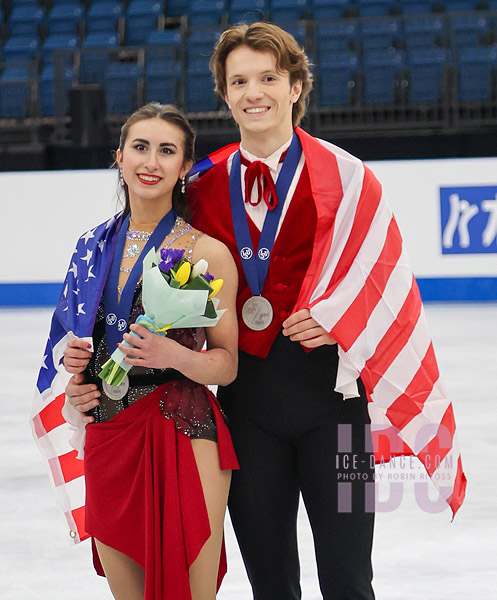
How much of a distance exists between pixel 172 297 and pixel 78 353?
32 cm

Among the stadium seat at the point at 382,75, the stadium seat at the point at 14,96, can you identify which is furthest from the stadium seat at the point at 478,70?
the stadium seat at the point at 14,96

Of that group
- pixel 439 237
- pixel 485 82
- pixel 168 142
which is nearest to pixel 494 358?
pixel 439 237

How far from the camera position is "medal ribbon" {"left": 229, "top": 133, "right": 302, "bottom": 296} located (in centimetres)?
212

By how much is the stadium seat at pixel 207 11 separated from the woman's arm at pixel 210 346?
9429 millimetres

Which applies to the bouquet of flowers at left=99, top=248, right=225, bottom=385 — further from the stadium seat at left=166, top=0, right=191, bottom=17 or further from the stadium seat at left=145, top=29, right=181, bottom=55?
the stadium seat at left=166, top=0, right=191, bottom=17

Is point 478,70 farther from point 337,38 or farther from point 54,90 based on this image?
point 54,90

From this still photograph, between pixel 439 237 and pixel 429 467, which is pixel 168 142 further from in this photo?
pixel 439 237

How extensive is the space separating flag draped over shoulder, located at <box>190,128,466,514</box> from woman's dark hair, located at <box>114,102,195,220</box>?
0.38 feet

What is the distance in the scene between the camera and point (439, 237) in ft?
31.3

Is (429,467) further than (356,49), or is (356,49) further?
(356,49)

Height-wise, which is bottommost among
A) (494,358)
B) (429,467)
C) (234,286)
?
(494,358)

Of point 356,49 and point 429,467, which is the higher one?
point 356,49

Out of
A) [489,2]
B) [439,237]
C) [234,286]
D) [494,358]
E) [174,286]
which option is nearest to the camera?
[174,286]

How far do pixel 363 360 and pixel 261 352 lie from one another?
0.25 m
